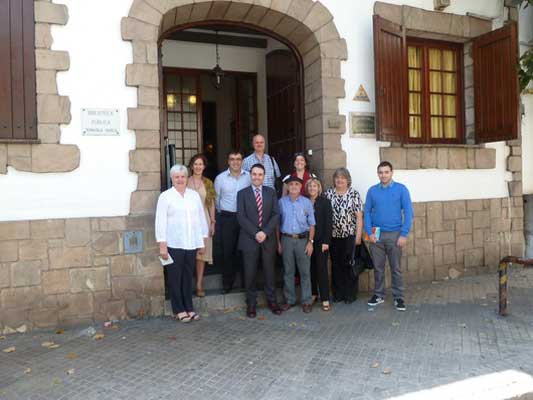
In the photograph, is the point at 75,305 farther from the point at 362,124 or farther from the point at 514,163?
the point at 514,163

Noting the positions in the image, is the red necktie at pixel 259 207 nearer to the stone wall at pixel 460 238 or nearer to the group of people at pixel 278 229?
the group of people at pixel 278 229

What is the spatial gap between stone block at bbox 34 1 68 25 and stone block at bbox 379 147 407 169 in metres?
4.14

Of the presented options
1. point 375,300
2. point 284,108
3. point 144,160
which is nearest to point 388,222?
point 375,300

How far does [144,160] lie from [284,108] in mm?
2614

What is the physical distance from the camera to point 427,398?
3.12 m

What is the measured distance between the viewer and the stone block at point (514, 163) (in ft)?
23.3

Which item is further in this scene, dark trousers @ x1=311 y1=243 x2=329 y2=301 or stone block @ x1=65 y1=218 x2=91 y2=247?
dark trousers @ x1=311 y1=243 x2=329 y2=301

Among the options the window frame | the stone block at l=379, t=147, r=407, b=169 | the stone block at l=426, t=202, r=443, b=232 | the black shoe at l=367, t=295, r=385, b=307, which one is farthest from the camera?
the window frame

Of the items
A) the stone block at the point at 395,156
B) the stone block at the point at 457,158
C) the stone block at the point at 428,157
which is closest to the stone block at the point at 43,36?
the stone block at the point at 395,156

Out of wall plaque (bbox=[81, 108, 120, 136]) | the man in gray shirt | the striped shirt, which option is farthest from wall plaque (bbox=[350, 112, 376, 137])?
wall plaque (bbox=[81, 108, 120, 136])

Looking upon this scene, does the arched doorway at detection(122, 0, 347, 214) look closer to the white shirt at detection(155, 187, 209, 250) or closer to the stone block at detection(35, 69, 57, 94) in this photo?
the white shirt at detection(155, 187, 209, 250)

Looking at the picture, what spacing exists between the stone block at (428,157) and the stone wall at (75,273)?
387 cm

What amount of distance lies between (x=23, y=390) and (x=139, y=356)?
3.01 ft

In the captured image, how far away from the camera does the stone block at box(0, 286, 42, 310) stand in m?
4.63
